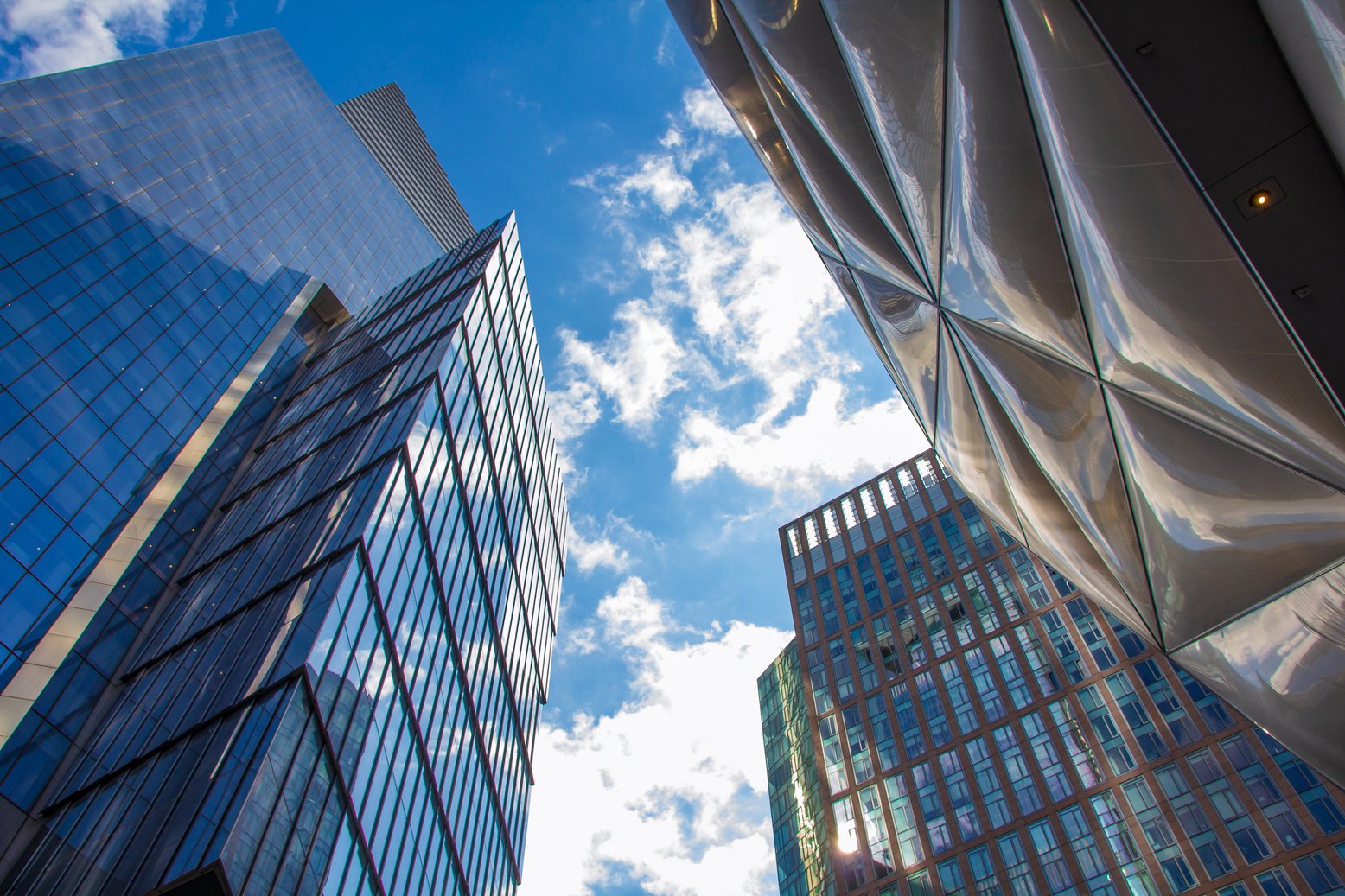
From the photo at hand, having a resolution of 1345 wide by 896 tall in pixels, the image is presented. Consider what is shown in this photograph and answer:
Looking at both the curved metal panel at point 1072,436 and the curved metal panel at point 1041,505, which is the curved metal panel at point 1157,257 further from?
the curved metal panel at point 1041,505

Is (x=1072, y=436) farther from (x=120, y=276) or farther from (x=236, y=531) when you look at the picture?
(x=120, y=276)

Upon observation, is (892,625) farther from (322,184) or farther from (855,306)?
(322,184)

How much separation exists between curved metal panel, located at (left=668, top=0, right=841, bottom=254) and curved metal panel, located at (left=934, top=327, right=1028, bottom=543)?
11.6 ft

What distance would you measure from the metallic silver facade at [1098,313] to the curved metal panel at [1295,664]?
0.03m

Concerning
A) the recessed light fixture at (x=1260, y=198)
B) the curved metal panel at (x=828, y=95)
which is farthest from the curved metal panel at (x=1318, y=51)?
the curved metal panel at (x=828, y=95)

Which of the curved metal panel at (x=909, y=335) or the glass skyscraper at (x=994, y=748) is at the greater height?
the glass skyscraper at (x=994, y=748)

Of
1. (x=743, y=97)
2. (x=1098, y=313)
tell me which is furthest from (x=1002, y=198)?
(x=743, y=97)

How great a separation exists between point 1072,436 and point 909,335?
353 centimetres

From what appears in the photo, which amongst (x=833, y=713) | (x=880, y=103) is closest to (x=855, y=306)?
(x=880, y=103)

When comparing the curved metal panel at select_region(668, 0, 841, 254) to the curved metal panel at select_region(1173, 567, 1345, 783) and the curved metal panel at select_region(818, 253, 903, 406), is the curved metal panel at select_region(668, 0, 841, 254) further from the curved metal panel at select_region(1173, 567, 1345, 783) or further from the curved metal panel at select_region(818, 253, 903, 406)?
the curved metal panel at select_region(1173, 567, 1345, 783)

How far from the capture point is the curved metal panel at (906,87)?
259 inches

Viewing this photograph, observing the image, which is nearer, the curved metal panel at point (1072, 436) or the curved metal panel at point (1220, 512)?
the curved metal panel at point (1220, 512)

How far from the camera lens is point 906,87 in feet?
23.0

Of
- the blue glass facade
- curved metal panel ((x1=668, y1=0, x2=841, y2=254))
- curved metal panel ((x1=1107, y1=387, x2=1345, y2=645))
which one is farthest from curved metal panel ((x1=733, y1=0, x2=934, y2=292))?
the blue glass facade
